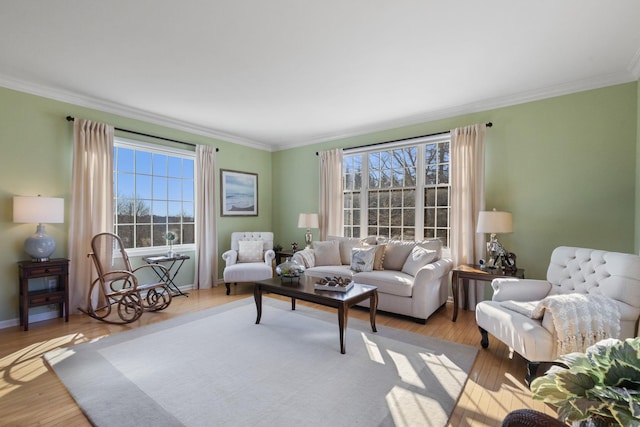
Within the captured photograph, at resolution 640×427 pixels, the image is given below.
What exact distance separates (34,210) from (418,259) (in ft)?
14.8

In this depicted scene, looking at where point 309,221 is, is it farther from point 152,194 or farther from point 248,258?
point 152,194

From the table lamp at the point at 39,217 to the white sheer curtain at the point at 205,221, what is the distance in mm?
1965

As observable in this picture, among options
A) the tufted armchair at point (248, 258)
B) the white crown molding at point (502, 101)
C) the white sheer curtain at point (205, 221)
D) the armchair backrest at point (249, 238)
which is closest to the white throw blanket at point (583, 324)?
the white crown molding at point (502, 101)

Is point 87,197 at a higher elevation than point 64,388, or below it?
higher

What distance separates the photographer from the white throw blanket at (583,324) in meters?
2.12

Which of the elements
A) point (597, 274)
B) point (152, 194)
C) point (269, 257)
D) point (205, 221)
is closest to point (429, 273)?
point (597, 274)

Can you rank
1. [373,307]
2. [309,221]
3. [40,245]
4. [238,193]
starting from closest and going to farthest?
1. [373,307]
2. [40,245]
3. [309,221]
4. [238,193]

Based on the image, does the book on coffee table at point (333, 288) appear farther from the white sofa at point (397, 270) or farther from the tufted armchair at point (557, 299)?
the tufted armchair at point (557, 299)

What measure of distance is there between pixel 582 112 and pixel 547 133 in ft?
1.23

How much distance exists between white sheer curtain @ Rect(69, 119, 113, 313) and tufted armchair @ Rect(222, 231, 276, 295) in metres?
1.77

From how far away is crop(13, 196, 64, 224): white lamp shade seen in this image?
3279 mm

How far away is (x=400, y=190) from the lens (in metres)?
4.93

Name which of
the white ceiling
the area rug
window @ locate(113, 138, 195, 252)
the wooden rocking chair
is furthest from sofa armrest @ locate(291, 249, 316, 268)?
the white ceiling

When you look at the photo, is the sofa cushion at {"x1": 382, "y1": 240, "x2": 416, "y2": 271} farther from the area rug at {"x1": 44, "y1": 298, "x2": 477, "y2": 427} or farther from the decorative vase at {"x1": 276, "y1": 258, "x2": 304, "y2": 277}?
the decorative vase at {"x1": 276, "y1": 258, "x2": 304, "y2": 277}
